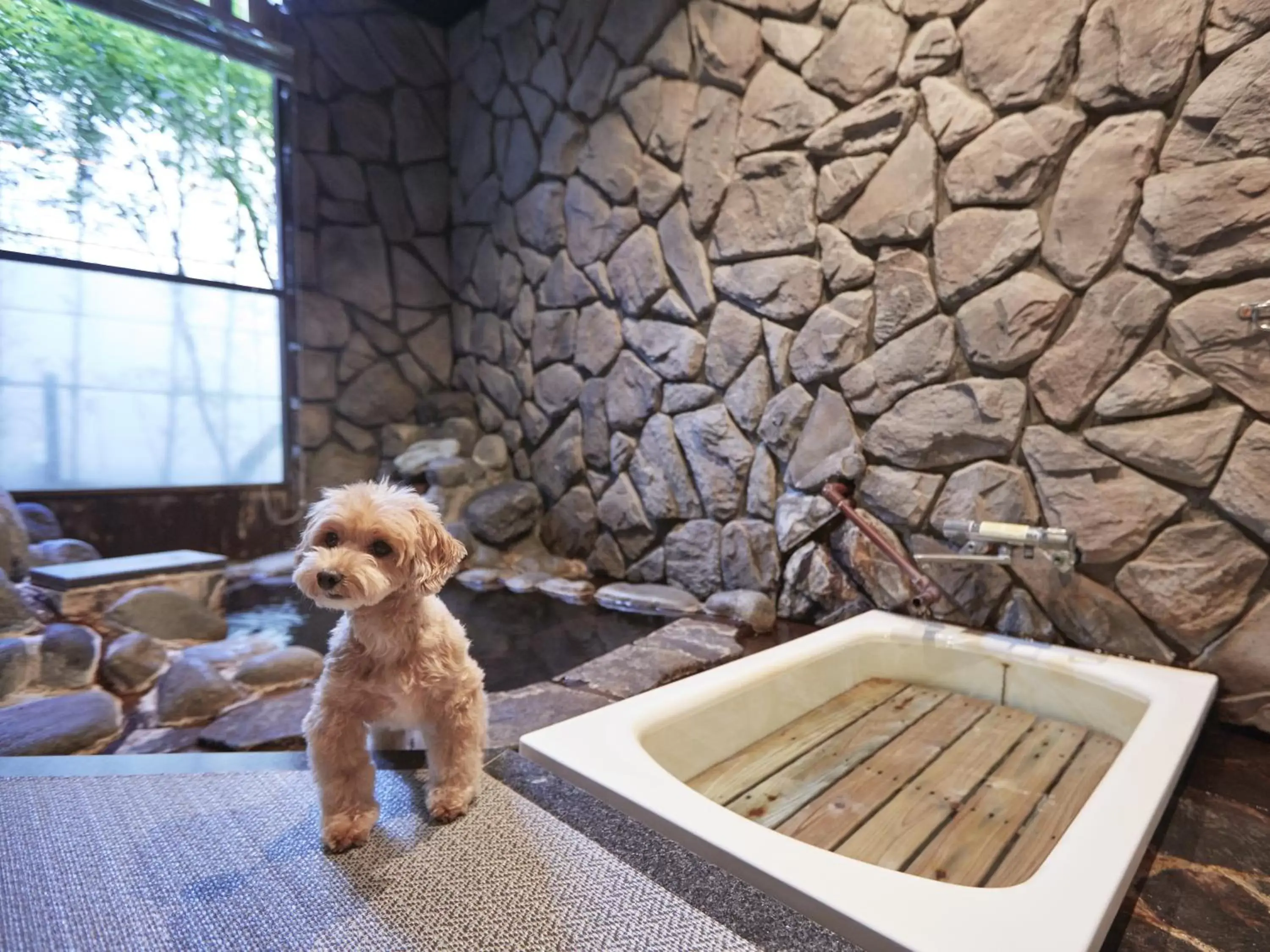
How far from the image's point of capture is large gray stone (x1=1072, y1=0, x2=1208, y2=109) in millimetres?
1809

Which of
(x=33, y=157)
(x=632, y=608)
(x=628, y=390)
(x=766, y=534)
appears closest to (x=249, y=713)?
(x=632, y=608)

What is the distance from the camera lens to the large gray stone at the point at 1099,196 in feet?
6.18

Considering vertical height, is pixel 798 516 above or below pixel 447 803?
above

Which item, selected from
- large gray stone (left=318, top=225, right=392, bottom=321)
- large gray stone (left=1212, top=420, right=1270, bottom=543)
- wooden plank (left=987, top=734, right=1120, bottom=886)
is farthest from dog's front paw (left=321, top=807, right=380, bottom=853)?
large gray stone (left=318, top=225, right=392, bottom=321)

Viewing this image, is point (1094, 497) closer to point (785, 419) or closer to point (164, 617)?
point (785, 419)

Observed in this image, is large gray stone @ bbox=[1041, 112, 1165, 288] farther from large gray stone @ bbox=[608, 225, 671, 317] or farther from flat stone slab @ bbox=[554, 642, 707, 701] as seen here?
flat stone slab @ bbox=[554, 642, 707, 701]

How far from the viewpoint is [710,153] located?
2.89 metres

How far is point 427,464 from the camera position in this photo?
3.86m

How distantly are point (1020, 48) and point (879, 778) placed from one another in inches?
87.1

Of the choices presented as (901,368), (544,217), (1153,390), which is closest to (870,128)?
(901,368)

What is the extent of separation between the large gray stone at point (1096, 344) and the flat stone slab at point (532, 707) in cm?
164

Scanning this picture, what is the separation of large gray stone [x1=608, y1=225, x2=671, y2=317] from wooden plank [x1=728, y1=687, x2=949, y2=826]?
2.03 metres

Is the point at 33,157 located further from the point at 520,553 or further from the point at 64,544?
the point at 520,553

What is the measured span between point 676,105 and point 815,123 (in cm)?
78
